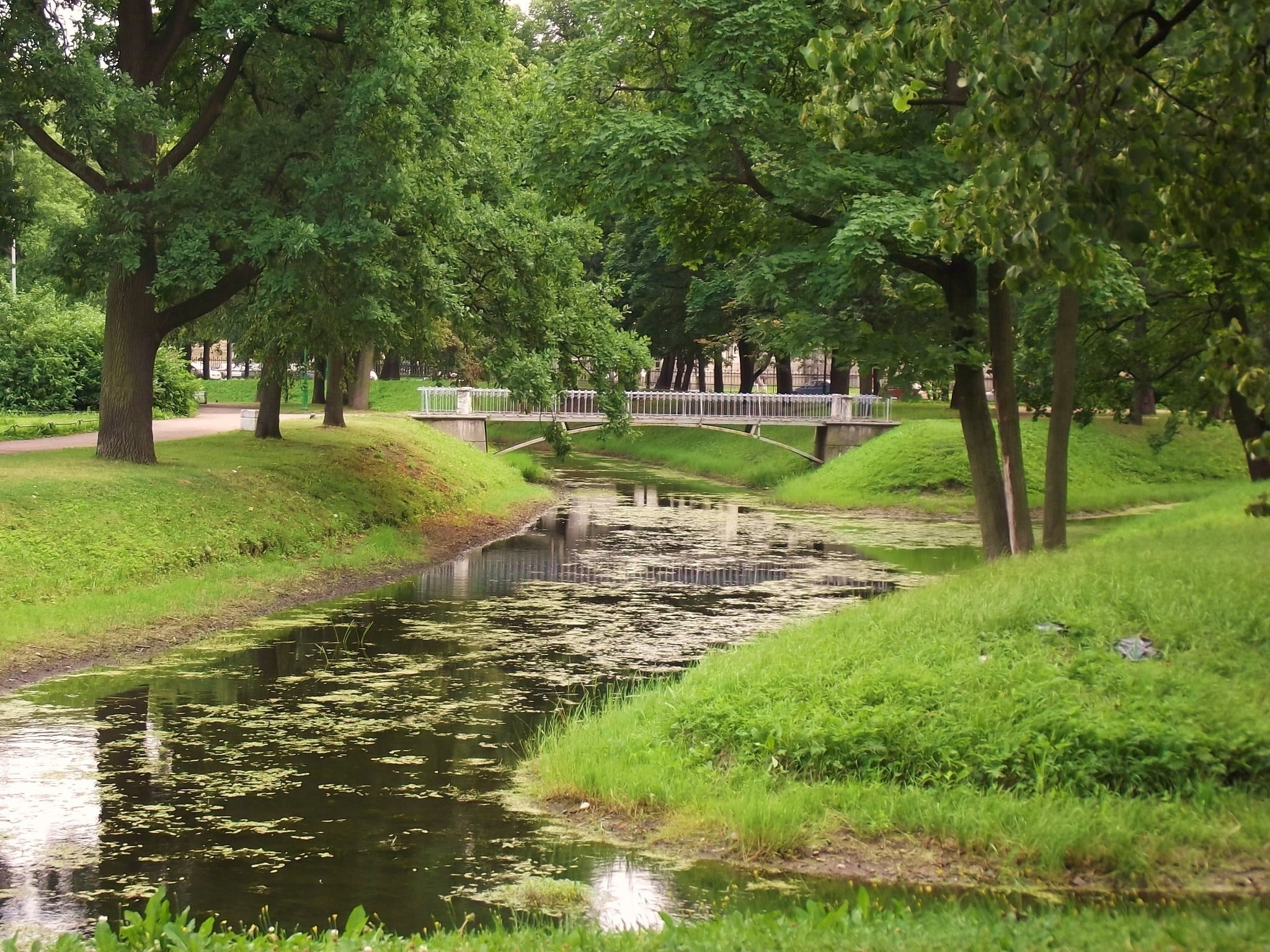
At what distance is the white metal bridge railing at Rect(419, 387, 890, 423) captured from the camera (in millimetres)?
46094

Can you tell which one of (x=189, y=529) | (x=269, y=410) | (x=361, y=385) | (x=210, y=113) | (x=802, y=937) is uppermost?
(x=210, y=113)

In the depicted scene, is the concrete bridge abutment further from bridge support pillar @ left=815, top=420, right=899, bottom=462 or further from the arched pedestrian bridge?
bridge support pillar @ left=815, top=420, right=899, bottom=462

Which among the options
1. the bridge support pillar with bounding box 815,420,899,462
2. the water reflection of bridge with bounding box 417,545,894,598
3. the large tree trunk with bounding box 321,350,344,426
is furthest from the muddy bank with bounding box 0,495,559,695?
the bridge support pillar with bounding box 815,420,899,462

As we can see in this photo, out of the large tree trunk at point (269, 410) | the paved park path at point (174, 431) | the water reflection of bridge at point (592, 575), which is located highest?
the large tree trunk at point (269, 410)

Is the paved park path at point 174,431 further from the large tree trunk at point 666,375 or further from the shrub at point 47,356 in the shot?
the large tree trunk at point 666,375

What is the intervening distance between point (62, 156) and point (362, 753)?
1370 cm

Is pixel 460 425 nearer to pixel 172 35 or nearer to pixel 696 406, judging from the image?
pixel 696 406

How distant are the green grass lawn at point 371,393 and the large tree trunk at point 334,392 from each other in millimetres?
19760

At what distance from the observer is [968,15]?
8461mm

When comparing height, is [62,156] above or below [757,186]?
above

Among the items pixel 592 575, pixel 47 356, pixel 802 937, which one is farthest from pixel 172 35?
pixel 802 937

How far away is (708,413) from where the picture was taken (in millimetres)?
47312

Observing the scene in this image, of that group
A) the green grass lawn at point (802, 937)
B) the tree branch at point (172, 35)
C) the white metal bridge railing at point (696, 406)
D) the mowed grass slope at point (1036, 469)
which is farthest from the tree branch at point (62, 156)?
the white metal bridge railing at point (696, 406)

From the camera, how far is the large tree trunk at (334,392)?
1320 inches
